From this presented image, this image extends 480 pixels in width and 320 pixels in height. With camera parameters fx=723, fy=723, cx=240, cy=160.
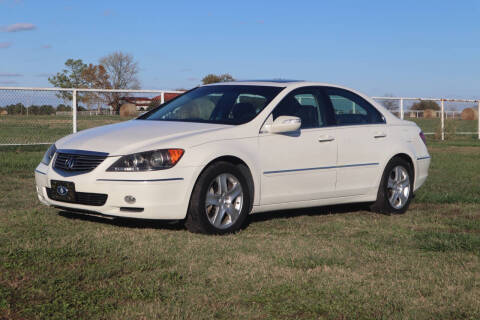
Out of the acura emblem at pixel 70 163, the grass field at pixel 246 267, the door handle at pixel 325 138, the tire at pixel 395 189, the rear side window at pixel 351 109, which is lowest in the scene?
the grass field at pixel 246 267

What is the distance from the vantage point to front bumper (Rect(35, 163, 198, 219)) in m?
6.56

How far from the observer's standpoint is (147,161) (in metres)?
6.65

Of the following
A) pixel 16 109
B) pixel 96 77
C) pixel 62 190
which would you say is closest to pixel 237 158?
pixel 62 190

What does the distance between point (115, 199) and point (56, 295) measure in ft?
6.80

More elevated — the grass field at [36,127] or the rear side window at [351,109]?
the rear side window at [351,109]

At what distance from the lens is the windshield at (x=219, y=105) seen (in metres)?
7.58

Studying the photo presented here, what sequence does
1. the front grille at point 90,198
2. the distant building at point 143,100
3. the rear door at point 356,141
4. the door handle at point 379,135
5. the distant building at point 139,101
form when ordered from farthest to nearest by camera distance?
1. the distant building at point 139,101
2. the distant building at point 143,100
3. the door handle at point 379,135
4. the rear door at point 356,141
5. the front grille at point 90,198

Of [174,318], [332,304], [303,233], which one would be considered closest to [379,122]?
[303,233]

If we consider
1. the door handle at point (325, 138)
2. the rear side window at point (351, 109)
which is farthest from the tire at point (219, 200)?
the rear side window at point (351, 109)

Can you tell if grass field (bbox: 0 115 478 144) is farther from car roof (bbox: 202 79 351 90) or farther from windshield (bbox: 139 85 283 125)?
car roof (bbox: 202 79 351 90)

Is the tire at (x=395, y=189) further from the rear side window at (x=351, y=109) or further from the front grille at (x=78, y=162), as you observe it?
the front grille at (x=78, y=162)

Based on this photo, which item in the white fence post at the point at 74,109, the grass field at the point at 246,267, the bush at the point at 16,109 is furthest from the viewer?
the white fence post at the point at 74,109

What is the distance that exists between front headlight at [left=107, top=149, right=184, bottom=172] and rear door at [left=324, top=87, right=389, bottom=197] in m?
2.23

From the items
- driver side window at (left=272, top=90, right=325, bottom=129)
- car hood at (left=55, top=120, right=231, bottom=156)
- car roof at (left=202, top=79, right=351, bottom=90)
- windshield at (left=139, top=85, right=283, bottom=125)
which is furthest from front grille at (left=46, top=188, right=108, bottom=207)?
car roof at (left=202, top=79, right=351, bottom=90)
